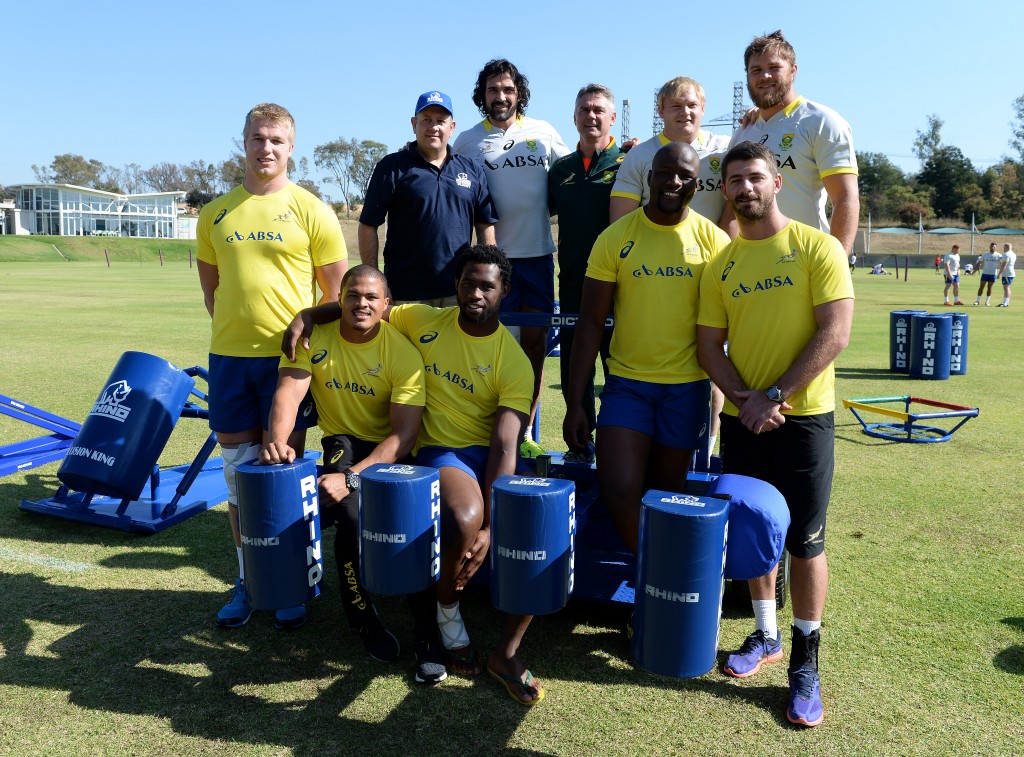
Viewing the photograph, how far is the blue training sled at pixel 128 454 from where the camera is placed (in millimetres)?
4992

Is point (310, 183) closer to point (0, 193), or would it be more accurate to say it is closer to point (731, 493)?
point (0, 193)

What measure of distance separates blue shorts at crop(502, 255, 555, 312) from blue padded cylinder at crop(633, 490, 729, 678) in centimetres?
292

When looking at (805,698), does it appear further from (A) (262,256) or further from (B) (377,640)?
(A) (262,256)

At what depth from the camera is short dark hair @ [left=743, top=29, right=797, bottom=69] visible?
14.0ft

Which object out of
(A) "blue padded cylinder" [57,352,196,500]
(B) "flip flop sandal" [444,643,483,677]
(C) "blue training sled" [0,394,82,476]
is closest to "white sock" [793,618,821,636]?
(B) "flip flop sandal" [444,643,483,677]

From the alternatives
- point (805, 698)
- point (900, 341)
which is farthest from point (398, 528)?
point (900, 341)

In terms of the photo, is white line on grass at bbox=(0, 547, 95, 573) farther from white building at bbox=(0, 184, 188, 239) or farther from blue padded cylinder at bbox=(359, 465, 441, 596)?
white building at bbox=(0, 184, 188, 239)

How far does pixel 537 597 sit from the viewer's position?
9.16 ft

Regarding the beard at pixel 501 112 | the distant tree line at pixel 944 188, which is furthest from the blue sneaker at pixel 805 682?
the distant tree line at pixel 944 188

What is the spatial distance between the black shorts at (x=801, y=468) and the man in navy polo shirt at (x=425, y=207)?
2.20 metres

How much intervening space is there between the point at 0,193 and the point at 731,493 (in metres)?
123

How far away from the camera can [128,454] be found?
16.4 ft

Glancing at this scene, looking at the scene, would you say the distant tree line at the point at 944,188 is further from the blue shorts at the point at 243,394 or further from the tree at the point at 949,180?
the blue shorts at the point at 243,394

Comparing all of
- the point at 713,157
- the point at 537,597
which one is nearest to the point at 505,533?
the point at 537,597
